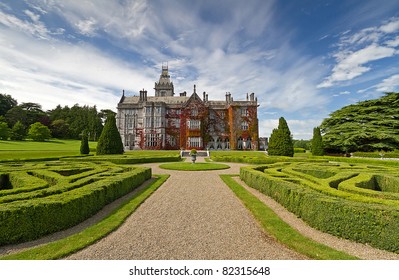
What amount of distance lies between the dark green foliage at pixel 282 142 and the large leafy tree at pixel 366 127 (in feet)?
38.4

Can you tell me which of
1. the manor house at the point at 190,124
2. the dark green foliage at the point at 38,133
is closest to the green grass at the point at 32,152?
the manor house at the point at 190,124

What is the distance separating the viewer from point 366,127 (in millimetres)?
33719

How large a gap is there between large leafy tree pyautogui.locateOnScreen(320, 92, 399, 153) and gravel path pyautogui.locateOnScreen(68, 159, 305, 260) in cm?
3420

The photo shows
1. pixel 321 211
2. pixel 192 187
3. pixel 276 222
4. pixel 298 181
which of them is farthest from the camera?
pixel 192 187

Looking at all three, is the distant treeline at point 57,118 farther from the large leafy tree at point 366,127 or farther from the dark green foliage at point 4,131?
the large leafy tree at point 366,127

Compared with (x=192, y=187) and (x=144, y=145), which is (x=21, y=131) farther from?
(x=192, y=187)

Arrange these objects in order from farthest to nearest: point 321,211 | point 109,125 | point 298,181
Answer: point 109,125
point 298,181
point 321,211

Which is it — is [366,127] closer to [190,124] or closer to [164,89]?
[190,124]

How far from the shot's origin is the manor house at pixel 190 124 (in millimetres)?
47562

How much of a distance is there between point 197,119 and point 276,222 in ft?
138
